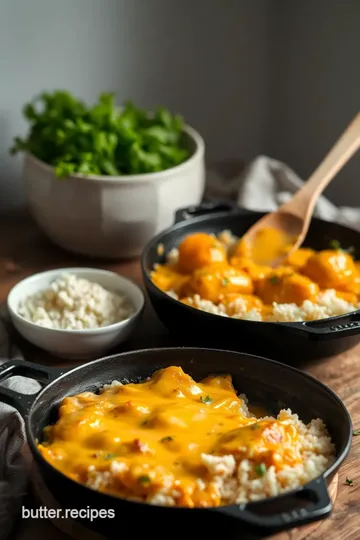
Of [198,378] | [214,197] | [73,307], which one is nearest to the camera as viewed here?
[198,378]

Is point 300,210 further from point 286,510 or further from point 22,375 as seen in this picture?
point 286,510

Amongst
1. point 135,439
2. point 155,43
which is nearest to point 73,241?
point 155,43

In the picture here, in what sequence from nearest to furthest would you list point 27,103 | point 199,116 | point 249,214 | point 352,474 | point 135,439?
point 135,439, point 352,474, point 249,214, point 27,103, point 199,116

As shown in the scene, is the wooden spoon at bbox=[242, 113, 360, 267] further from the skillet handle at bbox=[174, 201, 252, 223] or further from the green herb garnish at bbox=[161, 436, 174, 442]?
the green herb garnish at bbox=[161, 436, 174, 442]

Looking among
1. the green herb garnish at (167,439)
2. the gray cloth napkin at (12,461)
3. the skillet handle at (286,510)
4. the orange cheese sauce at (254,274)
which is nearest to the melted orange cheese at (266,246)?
the orange cheese sauce at (254,274)

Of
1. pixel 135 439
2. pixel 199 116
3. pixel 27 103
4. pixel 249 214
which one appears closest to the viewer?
pixel 135 439

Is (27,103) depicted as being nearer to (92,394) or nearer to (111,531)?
(92,394)

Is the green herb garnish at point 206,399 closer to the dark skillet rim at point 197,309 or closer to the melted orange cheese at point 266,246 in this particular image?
the dark skillet rim at point 197,309

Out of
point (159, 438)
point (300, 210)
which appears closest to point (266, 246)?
point (300, 210)
